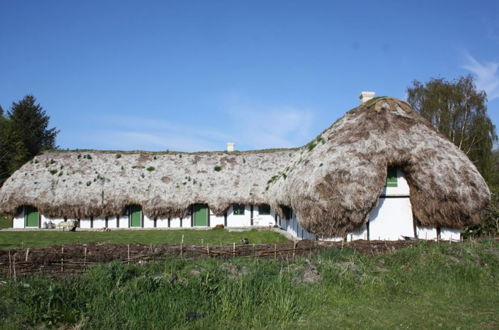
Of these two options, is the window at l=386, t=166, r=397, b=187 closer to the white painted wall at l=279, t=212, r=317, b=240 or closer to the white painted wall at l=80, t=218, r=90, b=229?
the white painted wall at l=279, t=212, r=317, b=240

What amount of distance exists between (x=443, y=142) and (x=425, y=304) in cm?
1011

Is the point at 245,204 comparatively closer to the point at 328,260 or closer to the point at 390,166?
the point at 390,166

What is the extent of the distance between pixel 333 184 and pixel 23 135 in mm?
43417

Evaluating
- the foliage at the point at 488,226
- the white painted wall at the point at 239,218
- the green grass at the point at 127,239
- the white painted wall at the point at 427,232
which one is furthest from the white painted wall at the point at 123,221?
the foliage at the point at 488,226

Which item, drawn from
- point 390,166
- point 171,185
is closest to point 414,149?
point 390,166

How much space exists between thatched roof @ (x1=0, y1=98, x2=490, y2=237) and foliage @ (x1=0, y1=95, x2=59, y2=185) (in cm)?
1832

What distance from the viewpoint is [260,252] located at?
416 inches

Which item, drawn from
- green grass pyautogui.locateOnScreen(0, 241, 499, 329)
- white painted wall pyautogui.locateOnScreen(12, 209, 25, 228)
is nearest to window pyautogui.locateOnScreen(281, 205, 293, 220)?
green grass pyautogui.locateOnScreen(0, 241, 499, 329)

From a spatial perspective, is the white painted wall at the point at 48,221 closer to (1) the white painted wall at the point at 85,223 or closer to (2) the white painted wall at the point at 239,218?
(1) the white painted wall at the point at 85,223

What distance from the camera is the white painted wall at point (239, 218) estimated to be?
2597 centimetres

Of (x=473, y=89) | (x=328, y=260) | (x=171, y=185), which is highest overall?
(x=473, y=89)

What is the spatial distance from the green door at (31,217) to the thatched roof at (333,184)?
81 cm

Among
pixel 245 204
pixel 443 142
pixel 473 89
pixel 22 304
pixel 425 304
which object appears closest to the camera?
pixel 22 304

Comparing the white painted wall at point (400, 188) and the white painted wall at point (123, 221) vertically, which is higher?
the white painted wall at point (400, 188)
